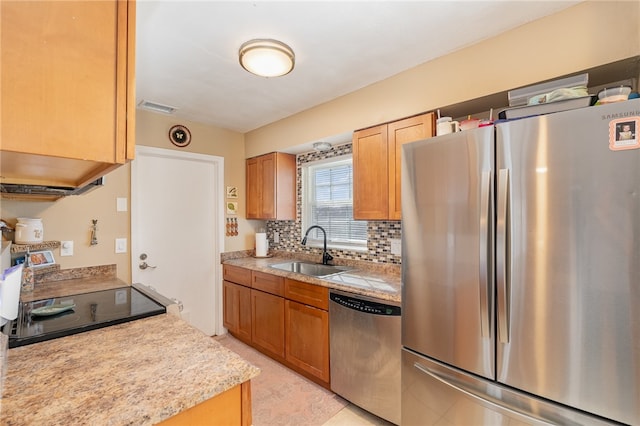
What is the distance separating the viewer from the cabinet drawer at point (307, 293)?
226 cm

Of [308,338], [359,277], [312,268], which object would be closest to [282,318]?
[308,338]

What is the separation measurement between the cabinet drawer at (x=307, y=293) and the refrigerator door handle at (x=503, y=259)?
4.03ft

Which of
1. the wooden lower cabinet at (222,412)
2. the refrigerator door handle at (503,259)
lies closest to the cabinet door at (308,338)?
the refrigerator door handle at (503,259)

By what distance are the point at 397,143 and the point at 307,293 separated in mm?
1404

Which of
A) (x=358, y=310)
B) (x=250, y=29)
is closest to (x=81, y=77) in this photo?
(x=250, y=29)

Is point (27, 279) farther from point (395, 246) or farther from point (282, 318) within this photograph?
point (395, 246)

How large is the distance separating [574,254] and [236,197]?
3.24 meters

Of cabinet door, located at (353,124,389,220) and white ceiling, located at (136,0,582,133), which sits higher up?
white ceiling, located at (136,0,582,133)

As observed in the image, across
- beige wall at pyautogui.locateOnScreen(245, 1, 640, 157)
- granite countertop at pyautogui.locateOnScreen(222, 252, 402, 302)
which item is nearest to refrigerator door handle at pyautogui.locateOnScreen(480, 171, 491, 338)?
granite countertop at pyautogui.locateOnScreen(222, 252, 402, 302)

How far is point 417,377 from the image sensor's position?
63.7 inches

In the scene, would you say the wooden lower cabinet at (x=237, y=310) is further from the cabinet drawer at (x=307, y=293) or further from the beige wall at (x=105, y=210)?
the cabinet drawer at (x=307, y=293)

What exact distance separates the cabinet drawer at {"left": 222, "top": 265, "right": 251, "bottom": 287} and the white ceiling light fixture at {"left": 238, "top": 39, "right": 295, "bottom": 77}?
1969 mm

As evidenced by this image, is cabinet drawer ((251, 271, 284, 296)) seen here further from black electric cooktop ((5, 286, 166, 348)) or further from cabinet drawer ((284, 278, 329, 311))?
black electric cooktop ((5, 286, 166, 348))

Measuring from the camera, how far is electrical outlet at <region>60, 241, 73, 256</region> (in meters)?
2.36
